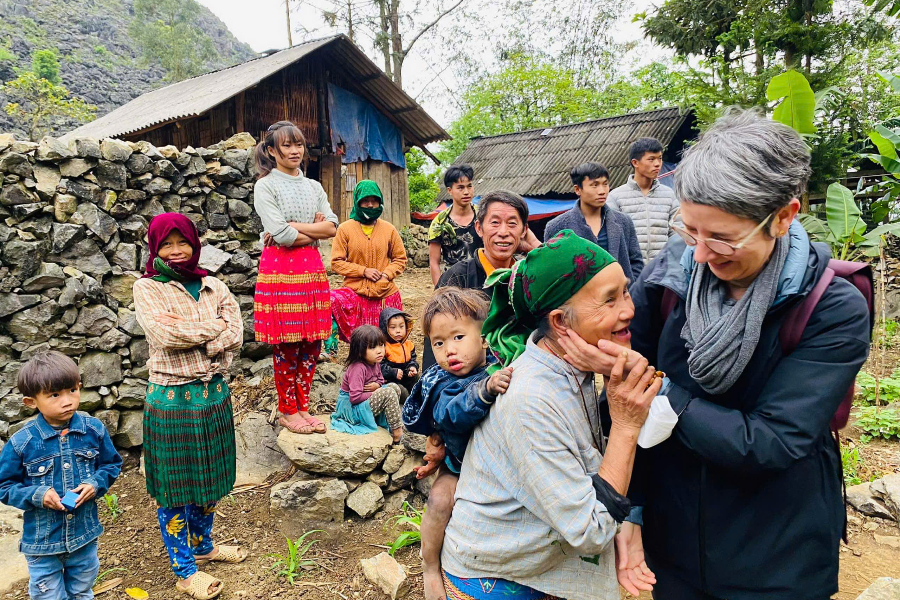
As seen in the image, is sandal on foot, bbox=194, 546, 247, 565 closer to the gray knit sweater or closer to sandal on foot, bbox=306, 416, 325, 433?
sandal on foot, bbox=306, 416, 325, 433

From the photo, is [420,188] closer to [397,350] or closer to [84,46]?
[397,350]

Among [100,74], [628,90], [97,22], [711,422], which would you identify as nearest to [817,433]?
[711,422]

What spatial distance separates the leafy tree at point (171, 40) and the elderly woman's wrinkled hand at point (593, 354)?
4041 cm

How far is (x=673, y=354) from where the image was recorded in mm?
1494

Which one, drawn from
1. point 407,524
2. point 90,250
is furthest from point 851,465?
point 90,250

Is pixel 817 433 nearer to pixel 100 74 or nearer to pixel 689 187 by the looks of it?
pixel 689 187

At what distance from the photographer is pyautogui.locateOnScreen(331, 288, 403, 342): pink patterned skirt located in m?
4.64

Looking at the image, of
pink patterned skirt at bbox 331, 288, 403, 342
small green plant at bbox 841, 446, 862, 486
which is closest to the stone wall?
pink patterned skirt at bbox 331, 288, 403, 342

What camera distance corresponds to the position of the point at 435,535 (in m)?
1.92

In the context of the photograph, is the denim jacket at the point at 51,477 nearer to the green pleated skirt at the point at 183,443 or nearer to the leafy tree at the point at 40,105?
the green pleated skirt at the point at 183,443

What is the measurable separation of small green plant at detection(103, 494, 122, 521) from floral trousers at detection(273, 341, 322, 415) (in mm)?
1297

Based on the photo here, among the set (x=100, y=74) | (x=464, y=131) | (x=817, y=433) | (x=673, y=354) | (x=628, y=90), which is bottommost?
(x=817, y=433)

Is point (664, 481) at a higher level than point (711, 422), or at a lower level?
lower

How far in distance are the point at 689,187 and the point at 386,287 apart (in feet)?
11.4
